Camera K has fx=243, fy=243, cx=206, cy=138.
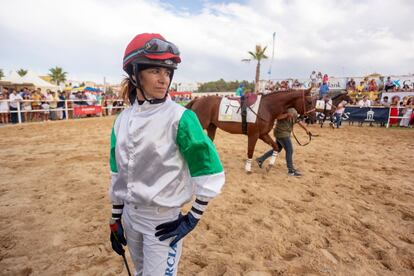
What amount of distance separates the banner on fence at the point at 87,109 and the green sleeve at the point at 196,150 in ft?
54.6

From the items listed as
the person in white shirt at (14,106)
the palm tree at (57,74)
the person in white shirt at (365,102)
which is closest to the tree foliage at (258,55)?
the person in white shirt at (365,102)

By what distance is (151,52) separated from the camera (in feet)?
4.74

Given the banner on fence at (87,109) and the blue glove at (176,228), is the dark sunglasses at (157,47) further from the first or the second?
the banner on fence at (87,109)

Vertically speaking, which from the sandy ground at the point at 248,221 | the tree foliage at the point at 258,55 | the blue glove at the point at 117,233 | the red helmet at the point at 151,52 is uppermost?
the tree foliage at the point at 258,55

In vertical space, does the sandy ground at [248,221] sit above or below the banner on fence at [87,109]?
below

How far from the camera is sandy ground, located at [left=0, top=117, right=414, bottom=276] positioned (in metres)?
2.51

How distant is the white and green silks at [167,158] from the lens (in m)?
1.37

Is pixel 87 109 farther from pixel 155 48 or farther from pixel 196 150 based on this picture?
pixel 196 150

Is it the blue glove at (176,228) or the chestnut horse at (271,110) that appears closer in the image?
the blue glove at (176,228)

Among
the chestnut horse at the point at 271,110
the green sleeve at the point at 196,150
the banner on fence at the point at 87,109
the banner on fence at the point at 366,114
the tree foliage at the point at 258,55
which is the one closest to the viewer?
the green sleeve at the point at 196,150

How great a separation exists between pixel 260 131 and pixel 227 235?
293 centimetres

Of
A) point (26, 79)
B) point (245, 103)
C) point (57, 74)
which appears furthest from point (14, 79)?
point (57, 74)

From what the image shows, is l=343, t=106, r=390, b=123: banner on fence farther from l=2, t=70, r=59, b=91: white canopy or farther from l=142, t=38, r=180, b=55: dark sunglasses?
l=2, t=70, r=59, b=91: white canopy

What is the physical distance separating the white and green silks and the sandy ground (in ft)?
4.48
